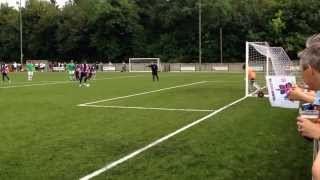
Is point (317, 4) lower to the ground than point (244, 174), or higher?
higher

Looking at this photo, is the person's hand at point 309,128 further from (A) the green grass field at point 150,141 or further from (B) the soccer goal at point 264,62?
(B) the soccer goal at point 264,62

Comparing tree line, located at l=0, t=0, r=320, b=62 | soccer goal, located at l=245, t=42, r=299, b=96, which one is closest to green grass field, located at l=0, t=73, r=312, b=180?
soccer goal, located at l=245, t=42, r=299, b=96

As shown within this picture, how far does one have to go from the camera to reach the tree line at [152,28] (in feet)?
321

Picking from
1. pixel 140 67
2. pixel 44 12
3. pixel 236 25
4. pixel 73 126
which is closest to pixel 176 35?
pixel 236 25

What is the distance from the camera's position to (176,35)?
107m

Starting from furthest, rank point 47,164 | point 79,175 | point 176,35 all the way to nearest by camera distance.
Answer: point 176,35 → point 47,164 → point 79,175

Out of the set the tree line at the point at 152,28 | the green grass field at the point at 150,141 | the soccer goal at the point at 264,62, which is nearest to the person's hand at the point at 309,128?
the green grass field at the point at 150,141

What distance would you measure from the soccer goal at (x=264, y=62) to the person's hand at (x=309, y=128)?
20.2 metres

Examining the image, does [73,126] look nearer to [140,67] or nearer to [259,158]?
[259,158]

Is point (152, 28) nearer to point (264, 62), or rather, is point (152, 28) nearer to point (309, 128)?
point (264, 62)

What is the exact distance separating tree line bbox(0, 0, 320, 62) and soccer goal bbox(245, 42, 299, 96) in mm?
61955

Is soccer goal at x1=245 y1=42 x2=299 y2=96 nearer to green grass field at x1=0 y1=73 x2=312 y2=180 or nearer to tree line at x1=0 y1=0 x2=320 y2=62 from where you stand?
green grass field at x1=0 y1=73 x2=312 y2=180

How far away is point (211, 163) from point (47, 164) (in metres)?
2.65

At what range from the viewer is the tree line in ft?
321
